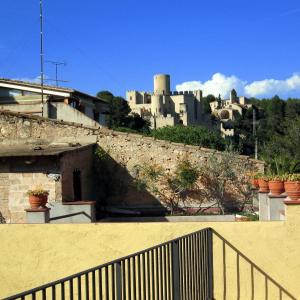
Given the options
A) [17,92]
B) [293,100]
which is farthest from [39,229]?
[293,100]

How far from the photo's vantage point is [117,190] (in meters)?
19.1

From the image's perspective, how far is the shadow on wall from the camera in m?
18.9

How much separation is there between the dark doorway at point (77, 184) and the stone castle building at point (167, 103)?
235 ft

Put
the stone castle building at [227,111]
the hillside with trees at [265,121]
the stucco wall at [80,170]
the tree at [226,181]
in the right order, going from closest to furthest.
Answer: the stucco wall at [80,170]
the tree at [226,181]
the hillside with trees at [265,121]
the stone castle building at [227,111]

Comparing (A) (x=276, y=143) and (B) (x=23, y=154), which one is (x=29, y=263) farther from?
(A) (x=276, y=143)

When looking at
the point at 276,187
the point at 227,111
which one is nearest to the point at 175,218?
the point at 276,187

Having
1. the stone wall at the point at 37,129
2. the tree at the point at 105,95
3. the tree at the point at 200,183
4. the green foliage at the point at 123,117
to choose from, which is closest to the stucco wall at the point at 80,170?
the stone wall at the point at 37,129

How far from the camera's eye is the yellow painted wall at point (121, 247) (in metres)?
7.52

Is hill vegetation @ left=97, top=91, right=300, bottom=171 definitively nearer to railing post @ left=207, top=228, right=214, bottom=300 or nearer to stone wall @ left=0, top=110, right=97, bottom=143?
stone wall @ left=0, top=110, right=97, bottom=143

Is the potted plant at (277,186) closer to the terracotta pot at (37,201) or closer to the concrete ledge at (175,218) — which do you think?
the terracotta pot at (37,201)

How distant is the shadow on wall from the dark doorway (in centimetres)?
187

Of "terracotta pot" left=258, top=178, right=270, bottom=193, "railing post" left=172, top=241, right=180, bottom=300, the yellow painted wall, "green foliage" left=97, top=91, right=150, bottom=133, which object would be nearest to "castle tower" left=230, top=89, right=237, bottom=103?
"green foliage" left=97, top=91, right=150, bottom=133

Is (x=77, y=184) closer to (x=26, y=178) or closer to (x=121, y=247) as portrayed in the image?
(x=26, y=178)

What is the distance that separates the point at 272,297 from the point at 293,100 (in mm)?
103874
